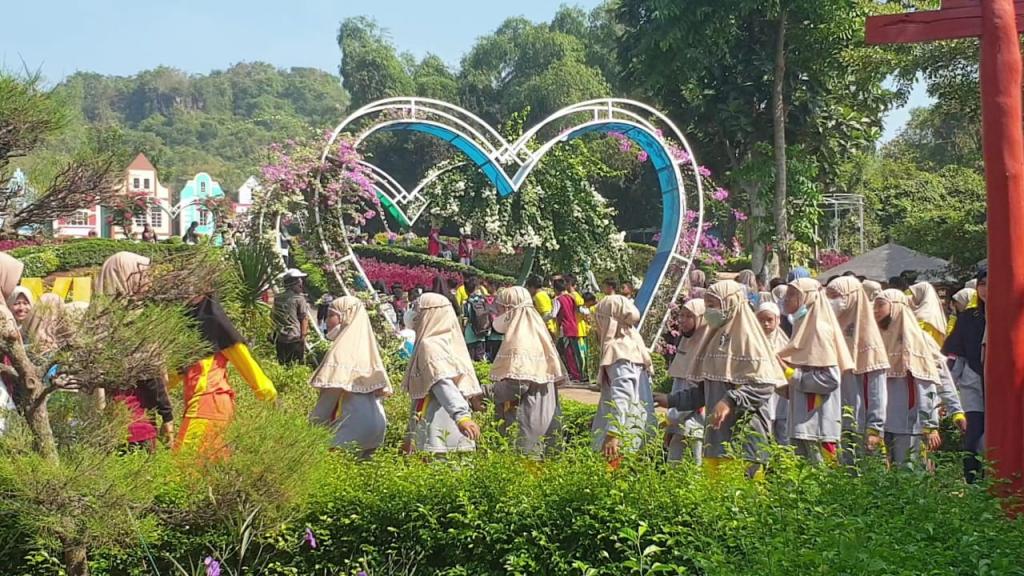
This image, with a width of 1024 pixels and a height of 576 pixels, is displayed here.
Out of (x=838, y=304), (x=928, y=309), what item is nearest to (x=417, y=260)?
(x=928, y=309)

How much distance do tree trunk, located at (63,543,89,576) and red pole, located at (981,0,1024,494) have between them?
3920 mm

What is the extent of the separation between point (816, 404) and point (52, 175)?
419 cm

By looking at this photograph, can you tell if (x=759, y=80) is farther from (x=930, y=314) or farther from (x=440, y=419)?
(x=440, y=419)

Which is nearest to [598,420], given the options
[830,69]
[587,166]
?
[587,166]

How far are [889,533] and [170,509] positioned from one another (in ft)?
9.00

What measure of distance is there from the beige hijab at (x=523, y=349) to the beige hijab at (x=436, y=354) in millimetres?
269

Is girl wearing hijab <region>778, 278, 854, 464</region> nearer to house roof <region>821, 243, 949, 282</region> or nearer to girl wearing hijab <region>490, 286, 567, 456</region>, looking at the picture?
girl wearing hijab <region>490, 286, 567, 456</region>

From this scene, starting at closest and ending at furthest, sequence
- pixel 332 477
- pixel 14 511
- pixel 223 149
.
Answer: pixel 14 511
pixel 332 477
pixel 223 149

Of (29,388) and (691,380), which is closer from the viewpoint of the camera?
(29,388)

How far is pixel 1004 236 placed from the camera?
5.32m

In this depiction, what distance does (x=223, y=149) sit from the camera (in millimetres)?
126688

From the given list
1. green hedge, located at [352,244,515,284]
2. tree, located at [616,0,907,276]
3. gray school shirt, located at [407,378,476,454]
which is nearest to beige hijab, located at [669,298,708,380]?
gray school shirt, located at [407,378,476,454]

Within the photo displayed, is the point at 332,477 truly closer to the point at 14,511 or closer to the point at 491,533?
the point at 491,533

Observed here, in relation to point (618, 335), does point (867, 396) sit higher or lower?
lower
